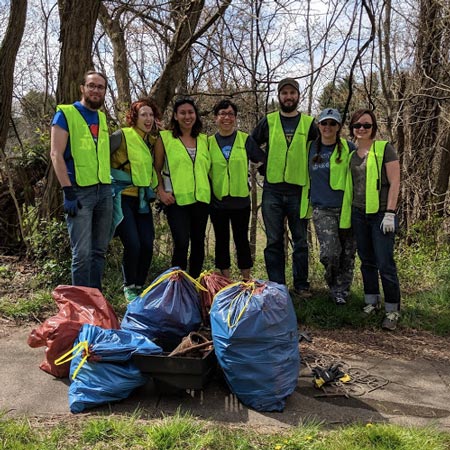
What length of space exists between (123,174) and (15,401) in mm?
2091

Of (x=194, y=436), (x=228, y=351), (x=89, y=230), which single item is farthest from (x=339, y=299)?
(x=194, y=436)

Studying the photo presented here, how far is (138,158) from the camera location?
4422mm

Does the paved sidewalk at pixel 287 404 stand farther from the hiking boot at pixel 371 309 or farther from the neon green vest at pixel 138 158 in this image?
the neon green vest at pixel 138 158

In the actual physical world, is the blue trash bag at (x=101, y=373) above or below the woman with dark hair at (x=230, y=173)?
below

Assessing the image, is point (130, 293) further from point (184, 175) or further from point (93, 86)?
point (93, 86)

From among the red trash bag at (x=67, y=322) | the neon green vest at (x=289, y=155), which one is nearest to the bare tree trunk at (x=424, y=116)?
the neon green vest at (x=289, y=155)

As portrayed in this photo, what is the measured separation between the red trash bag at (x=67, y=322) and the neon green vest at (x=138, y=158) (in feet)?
3.80

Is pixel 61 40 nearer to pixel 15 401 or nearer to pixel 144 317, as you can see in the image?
pixel 144 317

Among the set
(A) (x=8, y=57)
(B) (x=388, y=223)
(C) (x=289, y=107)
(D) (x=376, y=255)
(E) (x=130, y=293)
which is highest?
(A) (x=8, y=57)

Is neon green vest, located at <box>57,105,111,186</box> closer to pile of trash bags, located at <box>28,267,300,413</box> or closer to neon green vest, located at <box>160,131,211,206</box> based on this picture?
neon green vest, located at <box>160,131,211,206</box>

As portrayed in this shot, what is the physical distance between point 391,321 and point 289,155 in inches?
69.2

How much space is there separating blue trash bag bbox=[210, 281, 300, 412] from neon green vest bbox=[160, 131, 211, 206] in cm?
157

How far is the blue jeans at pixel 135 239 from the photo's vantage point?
4.47 m

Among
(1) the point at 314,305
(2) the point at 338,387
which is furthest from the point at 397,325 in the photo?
(2) the point at 338,387
